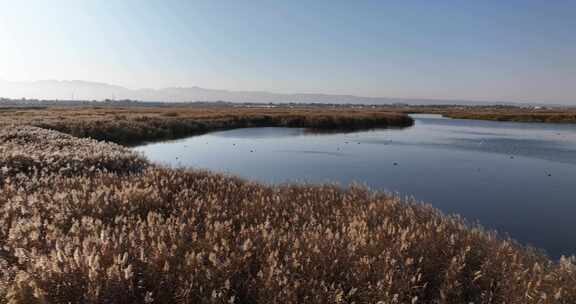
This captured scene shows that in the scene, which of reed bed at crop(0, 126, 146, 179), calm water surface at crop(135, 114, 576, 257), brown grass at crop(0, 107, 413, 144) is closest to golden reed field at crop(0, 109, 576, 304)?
reed bed at crop(0, 126, 146, 179)

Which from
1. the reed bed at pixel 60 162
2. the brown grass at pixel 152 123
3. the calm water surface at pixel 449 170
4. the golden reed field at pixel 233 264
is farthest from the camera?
the brown grass at pixel 152 123

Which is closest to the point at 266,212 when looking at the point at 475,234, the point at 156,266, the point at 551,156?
the point at 156,266

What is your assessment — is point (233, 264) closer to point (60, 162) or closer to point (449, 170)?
point (60, 162)

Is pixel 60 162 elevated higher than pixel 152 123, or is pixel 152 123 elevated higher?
pixel 152 123

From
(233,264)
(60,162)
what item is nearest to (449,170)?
(60,162)

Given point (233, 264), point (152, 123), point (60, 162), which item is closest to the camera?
point (233, 264)

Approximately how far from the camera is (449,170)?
845 inches

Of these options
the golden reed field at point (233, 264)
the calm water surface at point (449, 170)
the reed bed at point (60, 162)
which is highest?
the reed bed at point (60, 162)

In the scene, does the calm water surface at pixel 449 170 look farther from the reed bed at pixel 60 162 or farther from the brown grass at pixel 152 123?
the brown grass at pixel 152 123

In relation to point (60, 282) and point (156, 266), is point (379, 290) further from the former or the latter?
point (60, 282)

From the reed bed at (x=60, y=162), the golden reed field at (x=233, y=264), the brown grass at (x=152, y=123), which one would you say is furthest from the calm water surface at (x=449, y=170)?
the brown grass at (x=152, y=123)

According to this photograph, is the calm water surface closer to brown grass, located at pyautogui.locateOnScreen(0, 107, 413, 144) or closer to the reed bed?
the reed bed

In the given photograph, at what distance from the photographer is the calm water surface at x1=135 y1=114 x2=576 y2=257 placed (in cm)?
1248

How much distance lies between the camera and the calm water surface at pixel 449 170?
41.0 ft
